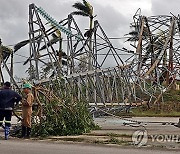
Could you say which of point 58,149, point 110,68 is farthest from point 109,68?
point 58,149

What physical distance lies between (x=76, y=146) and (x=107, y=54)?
55.0ft

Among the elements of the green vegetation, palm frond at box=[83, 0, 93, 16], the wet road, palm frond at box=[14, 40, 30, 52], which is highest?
palm frond at box=[83, 0, 93, 16]

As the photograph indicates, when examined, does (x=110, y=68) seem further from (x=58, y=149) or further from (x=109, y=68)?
(x=58, y=149)

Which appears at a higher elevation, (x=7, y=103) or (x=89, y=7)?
(x=89, y=7)

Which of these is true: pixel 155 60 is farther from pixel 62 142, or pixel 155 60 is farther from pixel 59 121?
pixel 62 142

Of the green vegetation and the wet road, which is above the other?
the green vegetation

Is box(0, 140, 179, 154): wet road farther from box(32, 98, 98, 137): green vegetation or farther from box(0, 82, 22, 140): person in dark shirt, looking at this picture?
box(32, 98, 98, 137): green vegetation

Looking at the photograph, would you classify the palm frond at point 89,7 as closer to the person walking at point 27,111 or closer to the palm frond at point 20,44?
the palm frond at point 20,44

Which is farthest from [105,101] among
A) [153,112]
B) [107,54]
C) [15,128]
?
[15,128]

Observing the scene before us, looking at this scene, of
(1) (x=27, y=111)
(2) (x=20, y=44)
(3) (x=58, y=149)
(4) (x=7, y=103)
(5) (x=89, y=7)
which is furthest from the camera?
(5) (x=89, y=7)

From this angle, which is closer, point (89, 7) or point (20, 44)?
point (20, 44)

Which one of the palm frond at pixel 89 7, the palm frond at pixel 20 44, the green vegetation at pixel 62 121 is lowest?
the green vegetation at pixel 62 121

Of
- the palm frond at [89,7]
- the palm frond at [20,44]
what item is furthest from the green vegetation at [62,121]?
the palm frond at [89,7]

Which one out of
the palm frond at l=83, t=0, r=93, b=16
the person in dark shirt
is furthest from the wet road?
the palm frond at l=83, t=0, r=93, b=16
